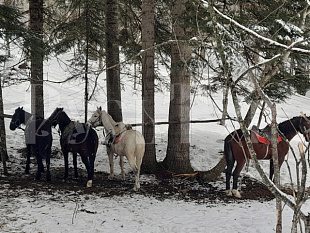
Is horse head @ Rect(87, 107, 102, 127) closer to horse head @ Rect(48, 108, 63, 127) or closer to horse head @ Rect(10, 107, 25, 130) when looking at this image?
horse head @ Rect(48, 108, 63, 127)

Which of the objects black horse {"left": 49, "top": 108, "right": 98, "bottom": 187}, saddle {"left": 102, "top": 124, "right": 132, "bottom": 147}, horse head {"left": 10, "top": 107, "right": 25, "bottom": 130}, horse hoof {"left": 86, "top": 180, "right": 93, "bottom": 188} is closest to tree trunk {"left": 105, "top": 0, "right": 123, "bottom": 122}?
saddle {"left": 102, "top": 124, "right": 132, "bottom": 147}

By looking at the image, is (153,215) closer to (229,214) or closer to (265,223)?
(229,214)

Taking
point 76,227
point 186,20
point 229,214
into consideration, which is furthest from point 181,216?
point 186,20

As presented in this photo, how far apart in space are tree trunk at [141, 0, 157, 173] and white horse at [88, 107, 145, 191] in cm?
107

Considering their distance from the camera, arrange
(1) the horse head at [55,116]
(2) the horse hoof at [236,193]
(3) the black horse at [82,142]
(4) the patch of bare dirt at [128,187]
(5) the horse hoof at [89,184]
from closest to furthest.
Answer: (4) the patch of bare dirt at [128,187]
(2) the horse hoof at [236,193]
(5) the horse hoof at [89,184]
(3) the black horse at [82,142]
(1) the horse head at [55,116]

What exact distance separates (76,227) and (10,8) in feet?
16.9

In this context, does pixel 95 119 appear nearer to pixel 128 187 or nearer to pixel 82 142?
pixel 82 142

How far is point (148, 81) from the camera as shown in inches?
403

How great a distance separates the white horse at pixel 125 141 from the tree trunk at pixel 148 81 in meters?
1.07

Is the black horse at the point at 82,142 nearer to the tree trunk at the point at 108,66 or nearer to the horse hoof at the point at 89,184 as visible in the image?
the horse hoof at the point at 89,184

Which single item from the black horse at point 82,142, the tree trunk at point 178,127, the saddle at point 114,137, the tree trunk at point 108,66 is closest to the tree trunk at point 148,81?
the tree trunk at point 178,127

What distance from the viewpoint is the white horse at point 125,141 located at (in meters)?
8.76

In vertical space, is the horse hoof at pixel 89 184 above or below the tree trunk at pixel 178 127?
below

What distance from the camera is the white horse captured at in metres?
8.76
